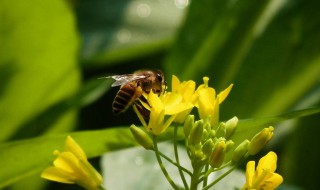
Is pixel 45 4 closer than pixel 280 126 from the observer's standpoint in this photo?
Yes

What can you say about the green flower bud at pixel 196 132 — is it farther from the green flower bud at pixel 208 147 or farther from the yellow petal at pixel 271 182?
the yellow petal at pixel 271 182

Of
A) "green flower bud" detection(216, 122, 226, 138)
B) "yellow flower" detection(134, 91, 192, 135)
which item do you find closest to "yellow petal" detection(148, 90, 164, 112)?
"yellow flower" detection(134, 91, 192, 135)

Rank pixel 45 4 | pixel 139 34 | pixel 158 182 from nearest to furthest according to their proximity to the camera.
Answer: pixel 158 182, pixel 45 4, pixel 139 34

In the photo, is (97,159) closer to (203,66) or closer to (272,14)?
(203,66)

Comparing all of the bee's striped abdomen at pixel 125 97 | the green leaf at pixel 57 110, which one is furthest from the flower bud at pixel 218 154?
the green leaf at pixel 57 110

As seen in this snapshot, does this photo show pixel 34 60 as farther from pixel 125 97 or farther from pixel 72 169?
pixel 72 169

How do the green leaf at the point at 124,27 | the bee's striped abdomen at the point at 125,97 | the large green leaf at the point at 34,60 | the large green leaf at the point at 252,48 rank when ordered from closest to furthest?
1. the bee's striped abdomen at the point at 125,97
2. the large green leaf at the point at 34,60
3. the large green leaf at the point at 252,48
4. the green leaf at the point at 124,27

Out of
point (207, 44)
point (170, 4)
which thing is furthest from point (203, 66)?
point (170, 4)

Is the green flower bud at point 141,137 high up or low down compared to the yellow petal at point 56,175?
up
